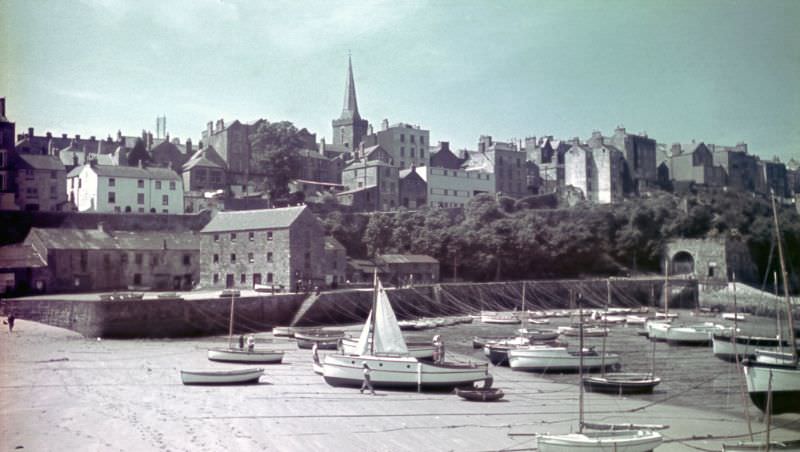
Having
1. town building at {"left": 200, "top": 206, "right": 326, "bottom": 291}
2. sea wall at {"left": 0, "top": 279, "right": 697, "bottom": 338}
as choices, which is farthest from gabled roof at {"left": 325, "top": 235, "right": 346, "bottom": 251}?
sea wall at {"left": 0, "top": 279, "right": 697, "bottom": 338}

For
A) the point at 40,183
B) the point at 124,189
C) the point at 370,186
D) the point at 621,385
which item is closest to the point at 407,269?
the point at 370,186

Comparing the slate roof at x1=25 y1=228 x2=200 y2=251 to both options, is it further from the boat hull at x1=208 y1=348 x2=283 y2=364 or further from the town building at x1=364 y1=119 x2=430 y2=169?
the town building at x1=364 y1=119 x2=430 y2=169

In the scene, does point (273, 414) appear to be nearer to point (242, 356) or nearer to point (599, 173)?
point (242, 356)

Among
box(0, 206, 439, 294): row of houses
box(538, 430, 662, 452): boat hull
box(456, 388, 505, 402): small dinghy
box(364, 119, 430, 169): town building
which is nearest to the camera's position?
box(538, 430, 662, 452): boat hull

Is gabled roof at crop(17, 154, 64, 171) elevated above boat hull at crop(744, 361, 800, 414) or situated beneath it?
elevated above

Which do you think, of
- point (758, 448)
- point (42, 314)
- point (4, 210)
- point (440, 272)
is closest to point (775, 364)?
point (758, 448)

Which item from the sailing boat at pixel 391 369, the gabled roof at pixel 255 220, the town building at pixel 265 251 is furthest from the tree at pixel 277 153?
the sailing boat at pixel 391 369

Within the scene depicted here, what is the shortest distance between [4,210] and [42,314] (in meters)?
15.0

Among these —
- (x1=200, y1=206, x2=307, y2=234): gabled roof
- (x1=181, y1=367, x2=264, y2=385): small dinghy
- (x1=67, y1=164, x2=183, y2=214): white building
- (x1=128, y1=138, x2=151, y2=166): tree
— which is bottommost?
(x1=181, y1=367, x2=264, y2=385): small dinghy

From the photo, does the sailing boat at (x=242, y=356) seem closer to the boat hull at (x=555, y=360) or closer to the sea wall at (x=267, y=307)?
the sea wall at (x=267, y=307)

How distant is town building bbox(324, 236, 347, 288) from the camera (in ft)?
161

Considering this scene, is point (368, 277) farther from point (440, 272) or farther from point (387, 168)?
point (387, 168)

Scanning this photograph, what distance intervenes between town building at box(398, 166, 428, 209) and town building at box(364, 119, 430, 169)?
5.81 meters

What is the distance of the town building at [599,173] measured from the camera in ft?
277
